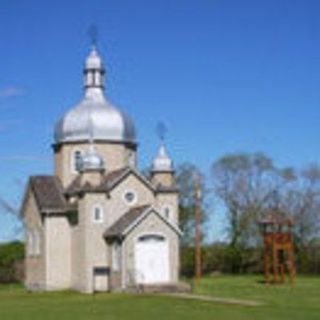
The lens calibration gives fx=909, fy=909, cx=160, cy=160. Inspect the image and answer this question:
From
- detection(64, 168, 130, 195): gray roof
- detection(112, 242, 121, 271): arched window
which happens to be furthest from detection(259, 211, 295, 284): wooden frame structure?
detection(112, 242, 121, 271): arched window

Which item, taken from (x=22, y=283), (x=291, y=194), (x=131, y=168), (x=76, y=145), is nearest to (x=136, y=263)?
(x=131, y=168)

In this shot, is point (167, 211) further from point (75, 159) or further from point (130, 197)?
point (75, 159)

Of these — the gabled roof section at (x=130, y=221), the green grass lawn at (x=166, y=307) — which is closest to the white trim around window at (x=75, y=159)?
the gabled roof section at (x=130, y=221)

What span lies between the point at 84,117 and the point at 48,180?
13.8ft

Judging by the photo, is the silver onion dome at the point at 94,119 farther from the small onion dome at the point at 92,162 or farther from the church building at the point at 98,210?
the small onion dome at the point at 92,162

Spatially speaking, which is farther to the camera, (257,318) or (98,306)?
(98,306)

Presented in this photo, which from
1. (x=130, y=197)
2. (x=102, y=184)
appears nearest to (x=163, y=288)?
(x=130, y=197)

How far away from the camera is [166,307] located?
31.7 m

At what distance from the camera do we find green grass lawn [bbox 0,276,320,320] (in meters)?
28.0

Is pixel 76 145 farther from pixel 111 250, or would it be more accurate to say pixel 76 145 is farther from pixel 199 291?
pixel 199 291

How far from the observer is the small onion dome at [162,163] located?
48.9 meters

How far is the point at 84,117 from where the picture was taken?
164 ft

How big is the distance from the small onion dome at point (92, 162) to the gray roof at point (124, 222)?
9.49 feet

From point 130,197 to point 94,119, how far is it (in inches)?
220
